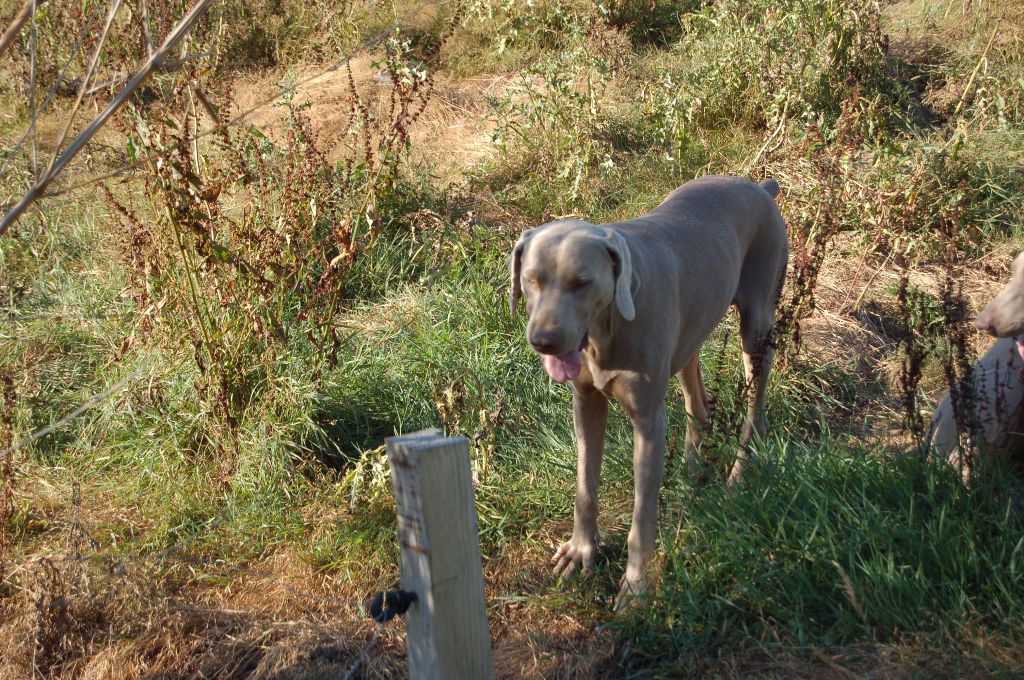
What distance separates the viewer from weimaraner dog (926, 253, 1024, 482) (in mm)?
2955

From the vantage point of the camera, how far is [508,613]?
10.7ft

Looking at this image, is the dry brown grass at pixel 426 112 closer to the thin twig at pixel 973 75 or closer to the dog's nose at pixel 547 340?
the thin twig at pixel 973 75

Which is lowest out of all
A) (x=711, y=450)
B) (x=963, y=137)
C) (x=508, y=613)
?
(x=508, y=613)

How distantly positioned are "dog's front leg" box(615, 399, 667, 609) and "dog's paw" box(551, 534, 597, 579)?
20cm

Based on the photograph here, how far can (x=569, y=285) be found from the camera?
2.73 m

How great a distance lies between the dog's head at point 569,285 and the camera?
8.74ft

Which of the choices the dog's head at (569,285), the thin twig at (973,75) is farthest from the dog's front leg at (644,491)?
the thin twig at (973,75)

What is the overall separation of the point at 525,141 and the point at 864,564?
4.66 meters

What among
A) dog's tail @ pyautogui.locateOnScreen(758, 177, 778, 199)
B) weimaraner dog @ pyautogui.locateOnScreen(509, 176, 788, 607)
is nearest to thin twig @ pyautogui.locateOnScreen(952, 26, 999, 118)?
dog's tail @ pyautogui.locateOnScreen(758, 177, 778, 199)

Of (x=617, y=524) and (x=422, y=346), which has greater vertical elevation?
(x=422, y=346)

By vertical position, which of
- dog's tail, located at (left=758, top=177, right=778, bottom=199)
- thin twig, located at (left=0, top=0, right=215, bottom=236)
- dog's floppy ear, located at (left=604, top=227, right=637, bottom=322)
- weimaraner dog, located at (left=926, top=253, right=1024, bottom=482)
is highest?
thin twig, located at (left=0, top=0, right=215, bottom=236)

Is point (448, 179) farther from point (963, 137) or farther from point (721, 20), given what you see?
point (963, 137)

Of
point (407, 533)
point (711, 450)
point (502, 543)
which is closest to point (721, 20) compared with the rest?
point (711, 450)

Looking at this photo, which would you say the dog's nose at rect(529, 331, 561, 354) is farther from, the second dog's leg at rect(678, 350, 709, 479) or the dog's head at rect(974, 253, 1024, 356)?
the dog's head at rect(974, 253, 1024, 356)
